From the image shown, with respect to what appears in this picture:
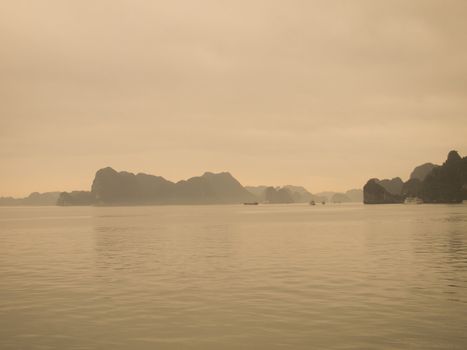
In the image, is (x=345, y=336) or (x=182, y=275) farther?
(x=182, y=275)

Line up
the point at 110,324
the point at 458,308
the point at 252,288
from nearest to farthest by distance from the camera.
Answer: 1. the point at 110,324
2. the point at 458,308
3. the point at 252,288

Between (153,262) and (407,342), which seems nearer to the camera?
(407,342)

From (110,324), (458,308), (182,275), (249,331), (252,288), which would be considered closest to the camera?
(249,331)

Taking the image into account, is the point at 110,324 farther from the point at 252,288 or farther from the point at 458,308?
the point at 458,308

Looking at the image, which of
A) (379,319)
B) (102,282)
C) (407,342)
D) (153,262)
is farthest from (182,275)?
(407,342)

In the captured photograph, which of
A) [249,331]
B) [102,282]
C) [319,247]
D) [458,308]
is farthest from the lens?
[319,247]

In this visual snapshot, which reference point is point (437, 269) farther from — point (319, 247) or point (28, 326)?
point (28, 326)

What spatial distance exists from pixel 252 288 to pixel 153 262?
57.8ft

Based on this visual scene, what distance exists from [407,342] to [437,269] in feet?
75.4

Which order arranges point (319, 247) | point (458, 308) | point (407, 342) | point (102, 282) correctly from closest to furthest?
point (407, 342) → point (458, 308) → point (102, 282) → point (319, 247)

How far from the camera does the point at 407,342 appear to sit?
18344mm

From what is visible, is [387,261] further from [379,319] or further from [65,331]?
[65,331]

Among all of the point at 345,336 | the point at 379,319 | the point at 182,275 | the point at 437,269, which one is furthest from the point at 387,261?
the point at 345,336

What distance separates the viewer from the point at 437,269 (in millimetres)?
39031
